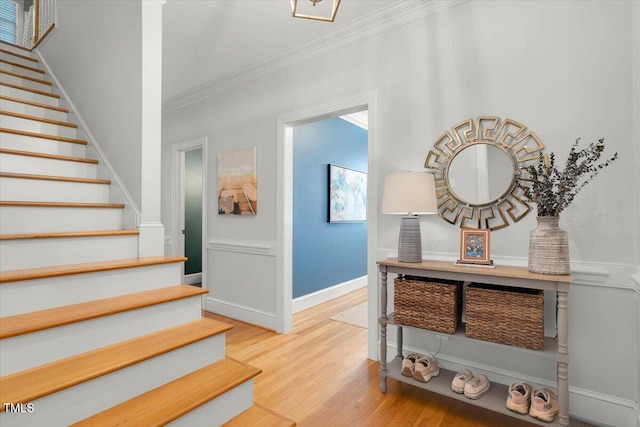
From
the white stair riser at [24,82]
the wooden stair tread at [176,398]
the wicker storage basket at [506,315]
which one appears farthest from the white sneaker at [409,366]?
the white stair riser at [24,82]

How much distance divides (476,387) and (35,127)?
368cm

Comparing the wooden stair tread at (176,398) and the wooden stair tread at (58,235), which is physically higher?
the wooden stair tread at (58,235)

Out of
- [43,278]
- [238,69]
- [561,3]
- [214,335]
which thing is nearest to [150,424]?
[214,335]

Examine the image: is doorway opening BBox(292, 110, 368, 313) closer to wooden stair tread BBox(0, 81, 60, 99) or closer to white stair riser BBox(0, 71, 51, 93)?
wooden stair tread BBox(0, 81, 60, 99)

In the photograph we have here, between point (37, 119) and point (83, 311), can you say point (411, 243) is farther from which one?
point (37, 119)

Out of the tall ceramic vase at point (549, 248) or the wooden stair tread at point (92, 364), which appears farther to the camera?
the tall ceramic vase at point (549, 248)

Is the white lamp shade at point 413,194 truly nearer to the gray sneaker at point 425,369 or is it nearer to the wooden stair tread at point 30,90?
the gray sneaker at point 425,369

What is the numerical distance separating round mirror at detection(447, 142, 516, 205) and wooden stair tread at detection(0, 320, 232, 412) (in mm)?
1813

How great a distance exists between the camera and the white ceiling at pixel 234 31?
2.51 metres

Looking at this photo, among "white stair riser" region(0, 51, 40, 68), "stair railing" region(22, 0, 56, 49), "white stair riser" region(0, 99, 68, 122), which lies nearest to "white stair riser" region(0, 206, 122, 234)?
"white stair riser" region(0, 99, 68, 122)

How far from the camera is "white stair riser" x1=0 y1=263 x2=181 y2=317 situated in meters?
1.42

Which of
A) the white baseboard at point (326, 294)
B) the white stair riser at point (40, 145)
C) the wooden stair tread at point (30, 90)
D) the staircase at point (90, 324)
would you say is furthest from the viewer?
the white baseboard at point (326, 294)
